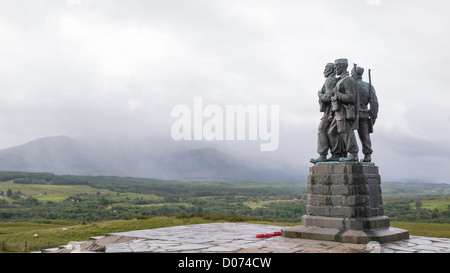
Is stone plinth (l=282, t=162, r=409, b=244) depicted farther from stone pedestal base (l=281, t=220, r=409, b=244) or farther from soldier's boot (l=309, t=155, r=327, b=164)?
soldier's boot (l=309, t=155, r=327, b=164)

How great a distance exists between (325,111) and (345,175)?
91.2 inches

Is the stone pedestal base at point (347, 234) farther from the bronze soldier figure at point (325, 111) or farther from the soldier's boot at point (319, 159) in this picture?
the bronze soldier figure at point (325, 111)

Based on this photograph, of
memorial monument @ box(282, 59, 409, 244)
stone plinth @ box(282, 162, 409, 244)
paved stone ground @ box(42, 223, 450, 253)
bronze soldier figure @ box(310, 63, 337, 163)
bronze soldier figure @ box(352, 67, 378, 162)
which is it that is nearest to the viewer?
paved stone ground @ box(42, 223, 450, 253)

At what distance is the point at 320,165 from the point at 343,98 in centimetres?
206

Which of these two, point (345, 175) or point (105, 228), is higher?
point (345, 175)

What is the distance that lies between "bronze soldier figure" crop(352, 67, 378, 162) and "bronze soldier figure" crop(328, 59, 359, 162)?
70 cm

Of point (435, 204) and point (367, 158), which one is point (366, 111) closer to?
point (367, 158)

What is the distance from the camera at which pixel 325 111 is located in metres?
11.5

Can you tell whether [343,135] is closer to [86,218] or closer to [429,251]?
[429,251]

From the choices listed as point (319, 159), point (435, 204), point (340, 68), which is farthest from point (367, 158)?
point (435, 204)

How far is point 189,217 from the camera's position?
1927 centimetres

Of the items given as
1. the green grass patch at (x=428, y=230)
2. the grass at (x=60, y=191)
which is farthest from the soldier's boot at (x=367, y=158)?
the grass at (x=60, y=191)

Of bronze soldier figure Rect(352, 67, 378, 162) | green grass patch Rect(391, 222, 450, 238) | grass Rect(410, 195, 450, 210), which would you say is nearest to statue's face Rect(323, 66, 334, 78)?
bronze soldier figure Rect(352, 67, 378, 162)

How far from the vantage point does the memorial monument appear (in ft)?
32.4
